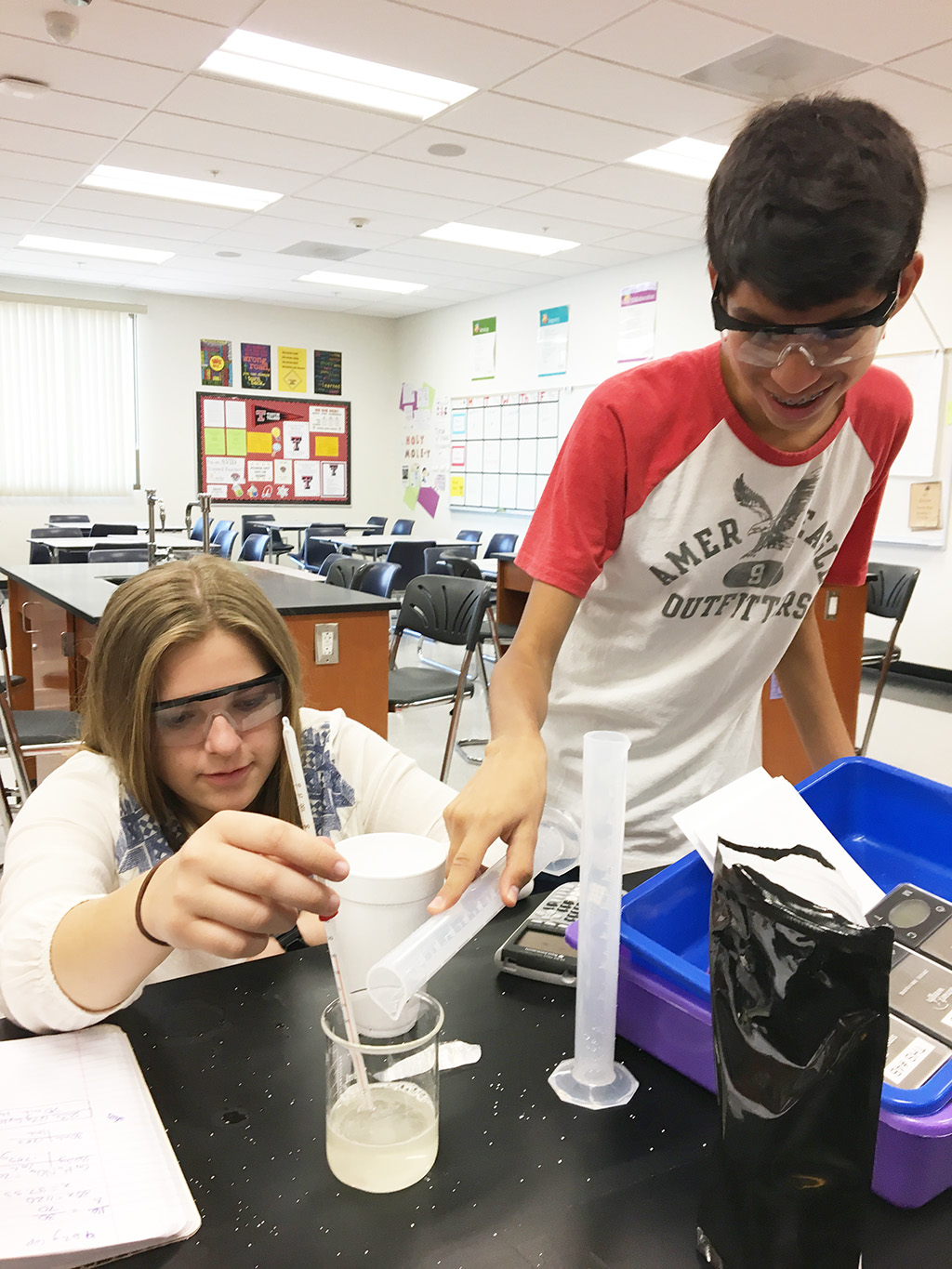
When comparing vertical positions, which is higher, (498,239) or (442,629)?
(498,239)

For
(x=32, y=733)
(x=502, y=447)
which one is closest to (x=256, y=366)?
(x=502, y=447)

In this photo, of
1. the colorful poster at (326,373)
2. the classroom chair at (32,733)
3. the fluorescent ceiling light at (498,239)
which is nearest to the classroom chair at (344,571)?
the classroom chair at (32,733)

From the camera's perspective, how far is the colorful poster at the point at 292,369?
9484 millimetres

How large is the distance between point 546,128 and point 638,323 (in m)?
2.82

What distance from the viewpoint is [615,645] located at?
4.11ft

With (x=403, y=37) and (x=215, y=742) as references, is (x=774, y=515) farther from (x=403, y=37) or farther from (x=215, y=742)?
(x=403, y=37)

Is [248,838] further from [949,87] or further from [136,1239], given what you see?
[949,87]

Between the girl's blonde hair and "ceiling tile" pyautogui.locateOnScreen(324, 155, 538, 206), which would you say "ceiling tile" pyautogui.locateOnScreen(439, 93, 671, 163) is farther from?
the girl's blonde hair

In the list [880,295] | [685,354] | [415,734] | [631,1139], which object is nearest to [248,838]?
[631,1139]

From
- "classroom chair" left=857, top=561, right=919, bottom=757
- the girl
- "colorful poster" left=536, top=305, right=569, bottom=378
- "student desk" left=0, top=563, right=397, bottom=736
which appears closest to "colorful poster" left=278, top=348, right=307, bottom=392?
"colorful poster" left=536, top=305, right=569, bottom=378

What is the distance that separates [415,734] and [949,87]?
11.5 feet

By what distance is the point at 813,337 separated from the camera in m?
0.84

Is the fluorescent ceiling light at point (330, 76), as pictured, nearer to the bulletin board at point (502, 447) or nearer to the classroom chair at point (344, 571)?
the classroom chair at point (344, 571)

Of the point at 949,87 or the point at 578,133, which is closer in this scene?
the point at 949,87
